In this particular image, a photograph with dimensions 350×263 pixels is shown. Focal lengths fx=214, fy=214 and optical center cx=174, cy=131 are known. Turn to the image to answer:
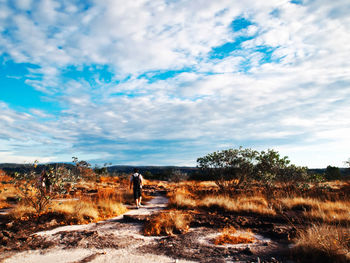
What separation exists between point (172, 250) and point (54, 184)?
640 centimetres

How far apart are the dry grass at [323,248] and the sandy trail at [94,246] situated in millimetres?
2821

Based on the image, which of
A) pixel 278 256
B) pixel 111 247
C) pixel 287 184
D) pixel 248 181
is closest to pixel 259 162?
pixel 248 181

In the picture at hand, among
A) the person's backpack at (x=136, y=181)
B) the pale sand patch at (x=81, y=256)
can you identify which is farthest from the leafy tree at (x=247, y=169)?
the pale sand patch at (x=81, y=256)

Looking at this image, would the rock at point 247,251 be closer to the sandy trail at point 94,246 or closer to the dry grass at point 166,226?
the sandy trail at point 94,246

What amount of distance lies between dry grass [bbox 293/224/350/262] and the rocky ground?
380mm

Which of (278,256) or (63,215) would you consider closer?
(278,256)

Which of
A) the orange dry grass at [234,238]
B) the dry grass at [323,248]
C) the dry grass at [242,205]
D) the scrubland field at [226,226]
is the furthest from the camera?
the dry grass at [242,205]

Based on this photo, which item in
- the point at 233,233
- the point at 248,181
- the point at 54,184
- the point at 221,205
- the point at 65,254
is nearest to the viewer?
the point at 65,254

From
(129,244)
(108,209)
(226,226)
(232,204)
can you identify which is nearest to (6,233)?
(108,209)

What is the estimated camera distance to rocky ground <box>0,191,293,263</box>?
4891 mm

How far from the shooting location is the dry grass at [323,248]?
4.10m

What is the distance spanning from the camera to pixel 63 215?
27.1ft

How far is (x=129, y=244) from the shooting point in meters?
5.77

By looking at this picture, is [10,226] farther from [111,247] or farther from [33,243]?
[111,247]
